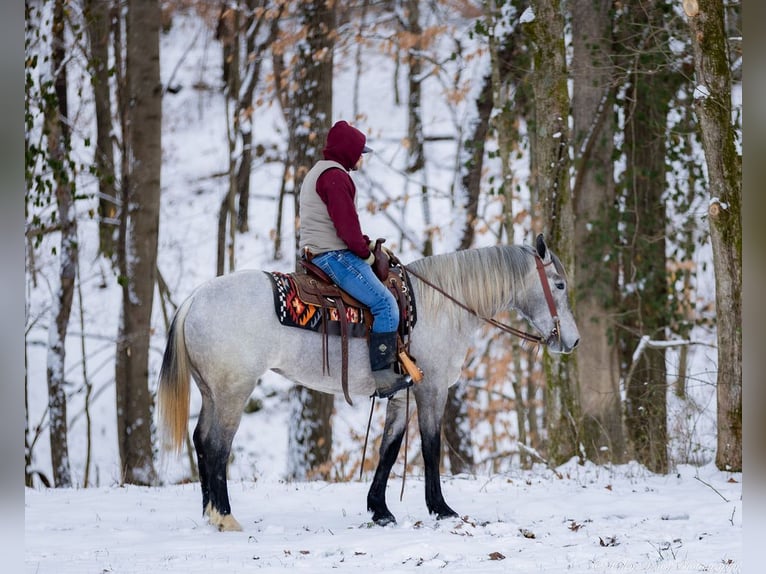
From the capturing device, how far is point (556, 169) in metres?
8.48

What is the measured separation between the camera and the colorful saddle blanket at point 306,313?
19.1ft

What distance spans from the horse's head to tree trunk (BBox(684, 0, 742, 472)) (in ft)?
5.25

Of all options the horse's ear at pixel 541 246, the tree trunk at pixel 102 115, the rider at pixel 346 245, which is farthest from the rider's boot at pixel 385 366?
the tree trunk at pixel 102 115

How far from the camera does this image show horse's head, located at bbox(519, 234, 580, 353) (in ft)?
21.3

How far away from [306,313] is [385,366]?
65cm

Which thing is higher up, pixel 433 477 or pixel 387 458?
pixel 387 458

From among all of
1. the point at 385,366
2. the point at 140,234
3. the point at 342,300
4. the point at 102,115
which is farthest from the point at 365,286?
the point at 102,115

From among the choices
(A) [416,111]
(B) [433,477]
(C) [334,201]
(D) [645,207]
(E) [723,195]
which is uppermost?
(A) [416,111]

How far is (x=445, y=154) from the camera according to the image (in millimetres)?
24922

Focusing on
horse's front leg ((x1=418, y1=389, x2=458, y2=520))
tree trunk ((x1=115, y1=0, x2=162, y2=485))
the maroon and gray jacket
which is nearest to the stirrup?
horse's front leg ((x1=418, y1=389, x2=458, y2=520))

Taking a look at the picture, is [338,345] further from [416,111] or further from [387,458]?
[416,111]
